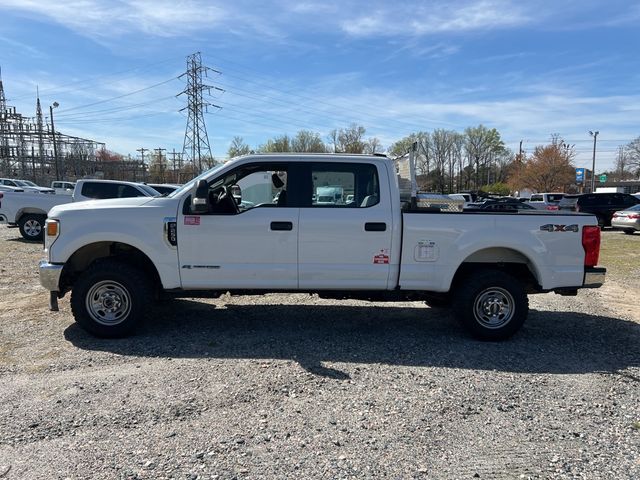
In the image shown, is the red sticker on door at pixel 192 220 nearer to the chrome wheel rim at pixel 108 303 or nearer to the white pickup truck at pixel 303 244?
the white pickup truck at pixel 303 244

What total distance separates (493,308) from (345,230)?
1.94 meters

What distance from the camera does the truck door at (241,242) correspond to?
5270 mm

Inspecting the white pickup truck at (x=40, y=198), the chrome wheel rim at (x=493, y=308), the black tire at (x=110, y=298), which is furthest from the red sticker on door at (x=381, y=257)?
the white pickup truck at (x=40, y=198)

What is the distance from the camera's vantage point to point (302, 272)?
17.6ft

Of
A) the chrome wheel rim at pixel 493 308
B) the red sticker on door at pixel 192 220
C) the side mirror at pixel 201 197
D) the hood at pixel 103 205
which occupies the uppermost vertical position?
the side mirror at pixel 201 197

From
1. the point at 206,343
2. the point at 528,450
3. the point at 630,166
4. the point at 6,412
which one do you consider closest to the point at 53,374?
the point at 6,412

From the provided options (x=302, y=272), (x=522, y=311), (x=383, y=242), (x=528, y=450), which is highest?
(x=383, y=242)

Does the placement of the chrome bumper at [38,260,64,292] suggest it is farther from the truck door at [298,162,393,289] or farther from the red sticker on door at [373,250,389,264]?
the red sticker on door at [373,250,389,264]

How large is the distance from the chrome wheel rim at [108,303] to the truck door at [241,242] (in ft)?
2.30

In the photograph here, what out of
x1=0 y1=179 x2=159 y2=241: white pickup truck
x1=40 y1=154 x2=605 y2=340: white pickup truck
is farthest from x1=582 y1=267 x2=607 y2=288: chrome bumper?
x1=0 y1=179 x2=159 y2=241: white pickup truck

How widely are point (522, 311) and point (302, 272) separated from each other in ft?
8.26

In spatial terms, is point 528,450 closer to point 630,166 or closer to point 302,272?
point 302,272

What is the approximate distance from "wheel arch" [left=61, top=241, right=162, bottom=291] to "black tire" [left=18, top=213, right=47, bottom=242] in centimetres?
1011

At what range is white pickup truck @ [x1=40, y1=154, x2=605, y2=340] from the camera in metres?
5.27
